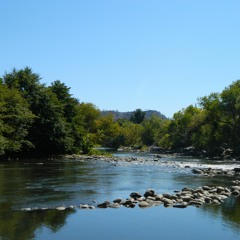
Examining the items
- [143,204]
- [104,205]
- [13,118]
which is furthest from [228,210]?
[13,118]

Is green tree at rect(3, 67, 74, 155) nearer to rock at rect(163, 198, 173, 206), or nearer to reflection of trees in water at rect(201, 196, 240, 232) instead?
rock at rect(163, 198, 173, 206)

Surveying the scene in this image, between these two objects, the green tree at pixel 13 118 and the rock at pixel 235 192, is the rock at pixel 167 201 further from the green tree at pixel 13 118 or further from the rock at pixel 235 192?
the green tree at pixel 13 118

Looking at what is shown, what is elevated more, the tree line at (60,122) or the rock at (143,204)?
the tree line at (60,122)

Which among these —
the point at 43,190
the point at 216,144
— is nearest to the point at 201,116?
the point at 216,144

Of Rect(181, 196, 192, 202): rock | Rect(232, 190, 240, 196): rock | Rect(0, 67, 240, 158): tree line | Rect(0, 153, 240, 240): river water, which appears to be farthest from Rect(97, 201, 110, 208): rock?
Rect(0, 67, 240, 158): tree line

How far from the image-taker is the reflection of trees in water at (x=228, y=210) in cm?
1625

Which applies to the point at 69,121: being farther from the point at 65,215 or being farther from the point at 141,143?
the point at 141,143

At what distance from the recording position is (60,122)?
184ft

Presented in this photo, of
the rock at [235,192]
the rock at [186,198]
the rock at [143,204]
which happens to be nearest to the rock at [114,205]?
the rock at [143,204]

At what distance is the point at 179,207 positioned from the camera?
1934 cm

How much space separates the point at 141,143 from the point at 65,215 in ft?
435

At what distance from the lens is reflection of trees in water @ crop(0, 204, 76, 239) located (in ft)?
44.2

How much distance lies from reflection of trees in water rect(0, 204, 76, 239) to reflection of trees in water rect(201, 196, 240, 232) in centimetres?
689

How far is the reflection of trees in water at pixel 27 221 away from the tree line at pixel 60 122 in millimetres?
25340
